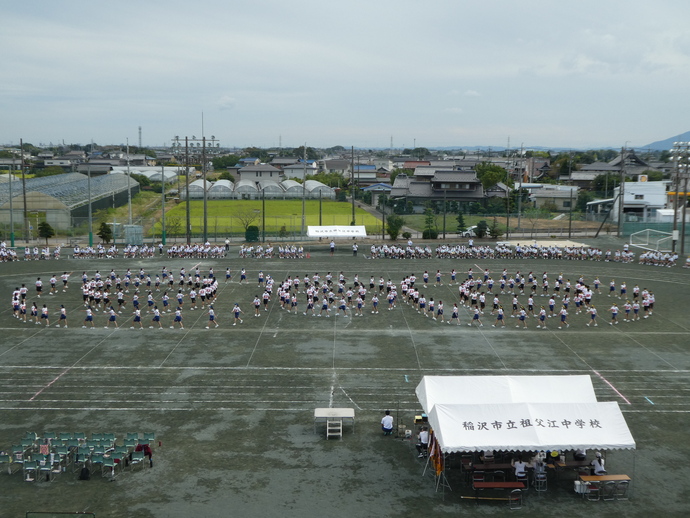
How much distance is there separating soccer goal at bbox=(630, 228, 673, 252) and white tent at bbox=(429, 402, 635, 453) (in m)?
39.0

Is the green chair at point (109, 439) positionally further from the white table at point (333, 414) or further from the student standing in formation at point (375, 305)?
the student standing in formation at point (375, 305)

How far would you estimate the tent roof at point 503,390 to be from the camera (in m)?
15.7

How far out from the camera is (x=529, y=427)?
14.1m

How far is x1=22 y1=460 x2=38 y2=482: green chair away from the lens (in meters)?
14.5

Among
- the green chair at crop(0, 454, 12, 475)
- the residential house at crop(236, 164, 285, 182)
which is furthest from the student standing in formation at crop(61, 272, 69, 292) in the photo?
the residential house at crop(236, 164, 285, 182)

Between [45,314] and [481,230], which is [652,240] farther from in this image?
[45,314]

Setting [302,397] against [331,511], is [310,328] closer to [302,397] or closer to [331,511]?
[302,397]

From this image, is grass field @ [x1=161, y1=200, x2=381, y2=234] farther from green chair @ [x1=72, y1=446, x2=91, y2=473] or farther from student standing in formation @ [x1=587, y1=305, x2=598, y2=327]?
green chair @ [x1=72, y1=446, x2=91, y2=473]

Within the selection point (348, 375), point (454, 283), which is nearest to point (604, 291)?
point (454, 283)

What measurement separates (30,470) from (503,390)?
1130 cm

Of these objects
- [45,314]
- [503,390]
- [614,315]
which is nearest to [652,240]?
[614,315]

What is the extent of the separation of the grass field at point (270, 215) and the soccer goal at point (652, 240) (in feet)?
72.8

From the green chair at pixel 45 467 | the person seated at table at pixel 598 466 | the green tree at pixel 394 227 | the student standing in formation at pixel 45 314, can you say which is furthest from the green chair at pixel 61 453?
the green tree at pixel 394 227

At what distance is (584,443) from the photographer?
13.9m
